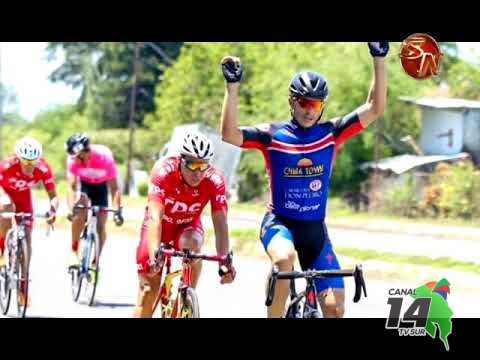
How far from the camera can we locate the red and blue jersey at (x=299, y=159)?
8.09 meters

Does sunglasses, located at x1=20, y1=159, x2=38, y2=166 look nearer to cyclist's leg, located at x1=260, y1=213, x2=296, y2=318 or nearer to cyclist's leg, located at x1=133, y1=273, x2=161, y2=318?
cyclist's leg, located at x1=133, y1=273, x2=161, y2=318

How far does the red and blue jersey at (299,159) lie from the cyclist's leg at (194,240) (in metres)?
0.62

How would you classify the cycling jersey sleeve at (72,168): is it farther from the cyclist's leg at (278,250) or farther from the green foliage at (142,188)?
the green foliage at (142,188)

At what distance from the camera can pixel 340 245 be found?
16.6 m

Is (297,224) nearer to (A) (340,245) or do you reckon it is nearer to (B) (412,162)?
(A) (340,245)

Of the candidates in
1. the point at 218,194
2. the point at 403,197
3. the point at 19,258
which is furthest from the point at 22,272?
the point at 403,197

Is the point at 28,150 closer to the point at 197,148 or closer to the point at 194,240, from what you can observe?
the point at 194,240

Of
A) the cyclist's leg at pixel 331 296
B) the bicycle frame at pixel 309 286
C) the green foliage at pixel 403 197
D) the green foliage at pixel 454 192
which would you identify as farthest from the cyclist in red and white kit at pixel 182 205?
the green foliage at pixel 403 197

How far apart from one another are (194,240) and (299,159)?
37.6 inches

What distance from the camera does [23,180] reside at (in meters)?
11.1

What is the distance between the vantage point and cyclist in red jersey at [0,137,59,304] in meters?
10.9

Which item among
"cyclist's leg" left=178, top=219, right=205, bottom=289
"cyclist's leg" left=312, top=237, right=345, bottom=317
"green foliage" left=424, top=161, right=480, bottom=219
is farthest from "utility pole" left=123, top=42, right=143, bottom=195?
"cyclist's leg" left=312, top=237, right=345, bottom=317

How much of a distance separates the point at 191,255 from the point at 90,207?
174 inches
